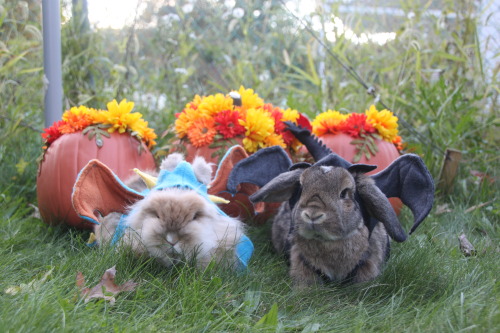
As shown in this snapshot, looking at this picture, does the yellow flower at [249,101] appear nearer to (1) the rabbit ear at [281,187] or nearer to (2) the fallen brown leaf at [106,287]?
(1) the rabbit ear at [281,187]

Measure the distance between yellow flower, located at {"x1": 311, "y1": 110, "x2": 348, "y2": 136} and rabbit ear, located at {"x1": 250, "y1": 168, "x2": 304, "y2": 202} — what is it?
105 cm

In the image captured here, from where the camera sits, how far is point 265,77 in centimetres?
603

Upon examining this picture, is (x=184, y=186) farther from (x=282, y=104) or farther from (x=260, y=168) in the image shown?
(x=282, y=104)

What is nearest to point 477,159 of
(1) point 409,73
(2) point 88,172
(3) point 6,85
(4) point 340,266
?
(1) point 409,73

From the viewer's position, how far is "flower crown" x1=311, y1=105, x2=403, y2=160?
346 cm

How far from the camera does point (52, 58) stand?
3.55 m

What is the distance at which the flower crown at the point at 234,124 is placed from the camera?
3324 millimetres

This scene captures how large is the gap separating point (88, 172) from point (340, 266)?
1.32m

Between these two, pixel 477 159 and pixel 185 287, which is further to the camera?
pixel 477 159

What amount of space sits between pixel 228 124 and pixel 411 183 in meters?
1.31

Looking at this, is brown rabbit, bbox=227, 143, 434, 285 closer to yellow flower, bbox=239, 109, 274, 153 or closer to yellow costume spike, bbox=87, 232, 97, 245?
yellow flower, bbox=239, 109, 274, 153

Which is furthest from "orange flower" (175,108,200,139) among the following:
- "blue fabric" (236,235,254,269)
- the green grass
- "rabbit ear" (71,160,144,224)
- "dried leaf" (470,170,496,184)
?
"dried leaf" (470,170,496,184)

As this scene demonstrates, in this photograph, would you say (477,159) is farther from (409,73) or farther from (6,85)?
(6,85)

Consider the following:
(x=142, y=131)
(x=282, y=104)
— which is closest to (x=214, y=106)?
(x=142, y=131)
